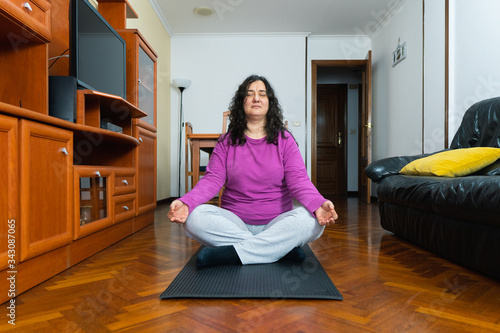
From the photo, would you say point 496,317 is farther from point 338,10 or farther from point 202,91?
point 202,91

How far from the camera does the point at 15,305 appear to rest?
3.83ft

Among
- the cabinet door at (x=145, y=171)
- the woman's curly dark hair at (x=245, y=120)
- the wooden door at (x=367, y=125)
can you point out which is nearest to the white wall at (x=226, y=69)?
the wooden door at (x=367, y=125)

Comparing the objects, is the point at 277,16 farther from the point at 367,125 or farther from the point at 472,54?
the point at 472,54

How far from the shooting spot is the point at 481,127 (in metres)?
2.30

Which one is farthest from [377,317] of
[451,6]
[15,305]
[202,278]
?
[451,6]

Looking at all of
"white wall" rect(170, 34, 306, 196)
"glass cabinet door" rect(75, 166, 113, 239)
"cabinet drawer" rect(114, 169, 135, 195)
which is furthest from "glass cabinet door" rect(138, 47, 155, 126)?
"white wall" rect(170, 34, 306, 196)

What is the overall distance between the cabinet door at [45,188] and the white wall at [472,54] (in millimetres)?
2890

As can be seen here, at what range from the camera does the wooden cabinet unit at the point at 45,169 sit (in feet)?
4.00

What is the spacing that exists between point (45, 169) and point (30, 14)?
64 centimetres

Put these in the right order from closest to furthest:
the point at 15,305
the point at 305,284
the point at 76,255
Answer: the point at 15,305 < the point at 305,284 < the point at 76,255

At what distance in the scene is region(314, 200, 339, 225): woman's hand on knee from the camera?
4.47 ft

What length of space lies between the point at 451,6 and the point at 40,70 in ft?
10.9

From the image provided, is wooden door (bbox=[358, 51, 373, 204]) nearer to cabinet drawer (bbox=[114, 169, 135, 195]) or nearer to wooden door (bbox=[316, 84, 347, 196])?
wooden door (bbox=[316, 84, 347, 196])

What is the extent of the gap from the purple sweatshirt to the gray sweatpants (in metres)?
0.17
